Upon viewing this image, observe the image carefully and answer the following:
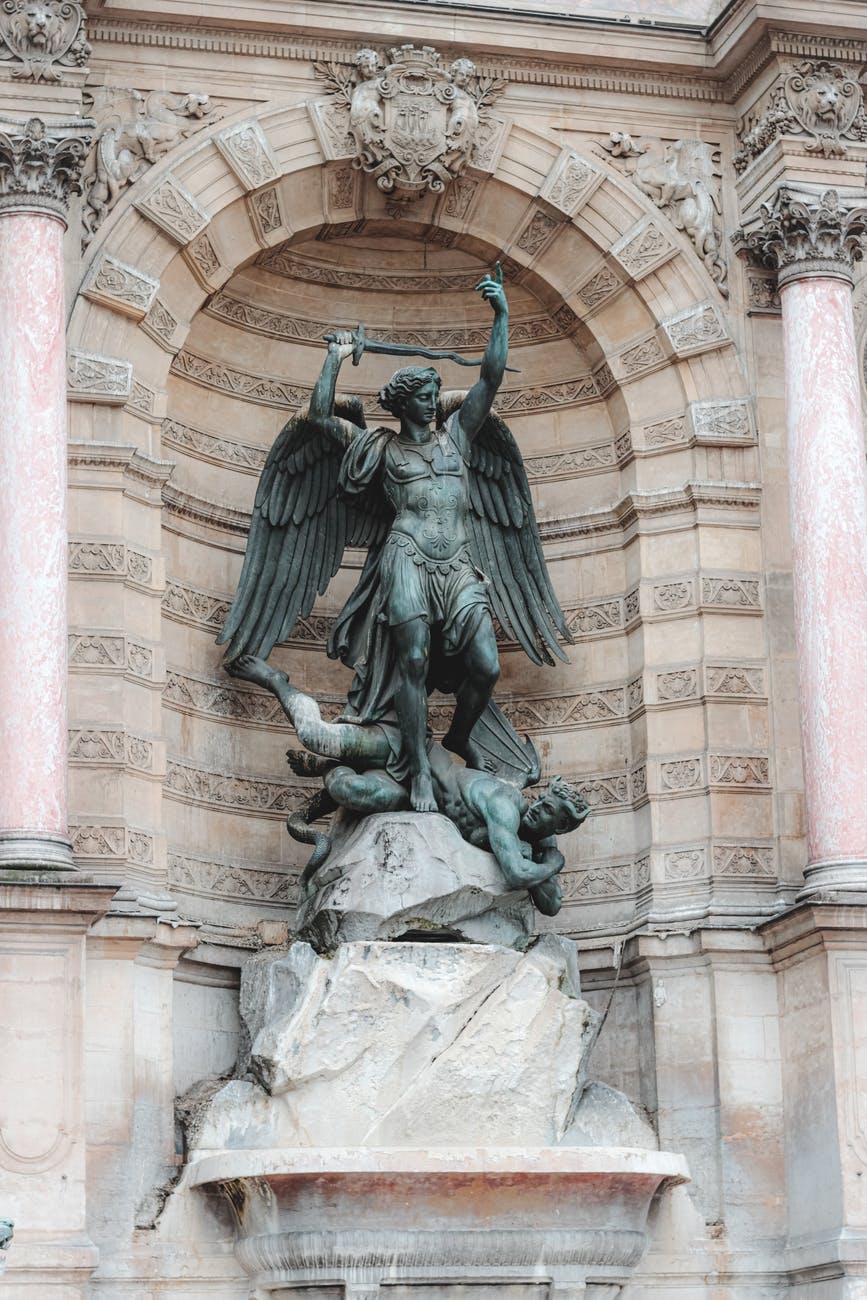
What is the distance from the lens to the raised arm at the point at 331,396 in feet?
53.2

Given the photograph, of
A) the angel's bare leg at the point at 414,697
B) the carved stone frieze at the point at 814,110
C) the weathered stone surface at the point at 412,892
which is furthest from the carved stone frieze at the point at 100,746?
the carved stone frieze at the point at 814,110

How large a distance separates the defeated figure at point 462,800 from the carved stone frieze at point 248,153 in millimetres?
3383

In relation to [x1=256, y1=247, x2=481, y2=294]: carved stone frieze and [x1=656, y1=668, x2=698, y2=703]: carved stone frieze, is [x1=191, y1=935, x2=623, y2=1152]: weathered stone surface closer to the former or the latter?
[x1=656, y1=668, x2=698, y2=703]: carved stone frieze

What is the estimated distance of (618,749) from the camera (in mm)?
17297

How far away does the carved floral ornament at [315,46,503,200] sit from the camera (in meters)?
17.0

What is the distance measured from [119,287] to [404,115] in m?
2.33

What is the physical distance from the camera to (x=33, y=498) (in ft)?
49.5

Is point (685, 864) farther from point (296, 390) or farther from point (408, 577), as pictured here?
point (296, 390)

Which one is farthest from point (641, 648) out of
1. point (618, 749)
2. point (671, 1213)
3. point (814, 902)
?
point (671, 1213)

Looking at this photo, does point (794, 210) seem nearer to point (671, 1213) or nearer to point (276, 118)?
point (276, 118)

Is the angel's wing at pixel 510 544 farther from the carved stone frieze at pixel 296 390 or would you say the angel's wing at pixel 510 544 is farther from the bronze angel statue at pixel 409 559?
the carved stone frieze at pixel 296 390

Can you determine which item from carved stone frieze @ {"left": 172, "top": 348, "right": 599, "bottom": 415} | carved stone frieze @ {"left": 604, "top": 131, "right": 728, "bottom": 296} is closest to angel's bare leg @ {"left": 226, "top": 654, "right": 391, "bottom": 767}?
carved stone frieze @ {"left": 172, "top": 348, "right": 599, "bottom": 415}

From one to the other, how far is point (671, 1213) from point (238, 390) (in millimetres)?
6247

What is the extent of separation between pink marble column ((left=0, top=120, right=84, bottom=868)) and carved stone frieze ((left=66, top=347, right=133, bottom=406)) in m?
0.53
